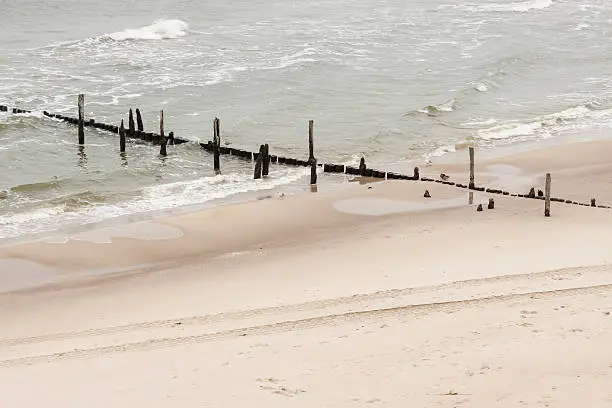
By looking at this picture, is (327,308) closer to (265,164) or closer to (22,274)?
(22,274)

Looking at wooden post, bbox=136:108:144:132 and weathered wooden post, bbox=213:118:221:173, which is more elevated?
wooden post, bbox=136:108:144:132

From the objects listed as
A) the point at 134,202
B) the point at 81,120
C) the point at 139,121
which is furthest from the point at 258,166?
the point at 81,120

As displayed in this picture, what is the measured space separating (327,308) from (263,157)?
503 inches

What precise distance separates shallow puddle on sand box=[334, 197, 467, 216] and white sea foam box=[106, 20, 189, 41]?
1215 inches

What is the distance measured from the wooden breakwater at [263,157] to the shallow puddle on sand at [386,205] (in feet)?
2.24

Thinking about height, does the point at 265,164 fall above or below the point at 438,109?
below

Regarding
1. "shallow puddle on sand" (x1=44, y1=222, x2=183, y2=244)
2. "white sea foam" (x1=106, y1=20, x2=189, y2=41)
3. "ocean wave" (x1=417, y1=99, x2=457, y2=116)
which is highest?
"white sea foam" (x1=106, y1=20, x2=189, y2=41)

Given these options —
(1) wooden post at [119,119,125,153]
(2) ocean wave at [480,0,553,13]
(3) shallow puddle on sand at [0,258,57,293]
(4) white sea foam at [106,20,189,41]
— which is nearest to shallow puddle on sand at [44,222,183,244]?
(3) shallow puddle on sand at [0,258,57,293]

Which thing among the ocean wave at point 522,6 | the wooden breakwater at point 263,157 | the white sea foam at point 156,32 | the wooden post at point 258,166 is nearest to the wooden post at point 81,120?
the wooden breakwater at point 263,157

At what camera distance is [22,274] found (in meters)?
20.0

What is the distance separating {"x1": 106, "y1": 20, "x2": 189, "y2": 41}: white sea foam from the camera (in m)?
52.3

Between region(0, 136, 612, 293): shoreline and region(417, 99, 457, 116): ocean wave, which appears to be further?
region(417, 99, 457, 116): ocean wave

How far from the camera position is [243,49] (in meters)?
48.0

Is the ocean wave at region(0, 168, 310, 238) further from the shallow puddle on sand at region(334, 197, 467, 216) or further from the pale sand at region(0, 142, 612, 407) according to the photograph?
the shallow puddle on sand at region(334, 197, 467, 216)
